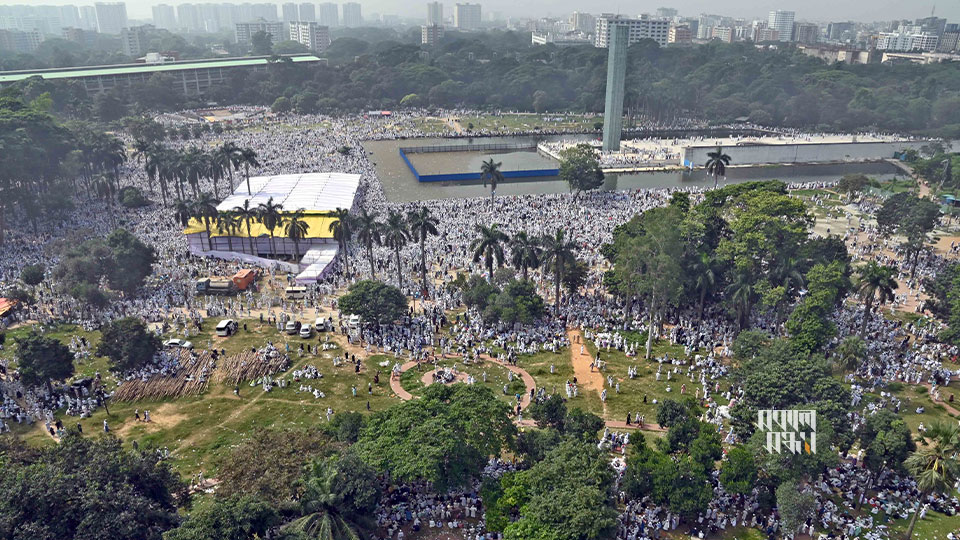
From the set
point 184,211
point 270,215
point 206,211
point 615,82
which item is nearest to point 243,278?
point 270,215

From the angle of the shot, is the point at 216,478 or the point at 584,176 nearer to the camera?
the point at 216,478

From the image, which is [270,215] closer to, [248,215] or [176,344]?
[248,215]

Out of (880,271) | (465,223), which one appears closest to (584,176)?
(465,223)

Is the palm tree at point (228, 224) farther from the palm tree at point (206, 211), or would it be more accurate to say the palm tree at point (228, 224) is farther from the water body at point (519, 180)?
the water body at point (519, 180)

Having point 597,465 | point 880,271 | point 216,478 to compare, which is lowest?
point 216,478

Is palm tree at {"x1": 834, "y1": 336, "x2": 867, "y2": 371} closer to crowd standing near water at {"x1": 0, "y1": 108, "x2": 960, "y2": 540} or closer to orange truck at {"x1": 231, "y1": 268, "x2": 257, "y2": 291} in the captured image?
crowd standing near water at {"x1": 0, "y1": 108, "x2": 960, "y2": 540}

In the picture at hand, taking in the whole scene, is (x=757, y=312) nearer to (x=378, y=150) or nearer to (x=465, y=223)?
(x=465, y=223)

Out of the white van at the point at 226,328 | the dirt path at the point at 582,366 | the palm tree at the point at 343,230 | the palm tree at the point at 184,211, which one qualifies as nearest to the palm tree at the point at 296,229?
the palm tree at the point at 343,230
